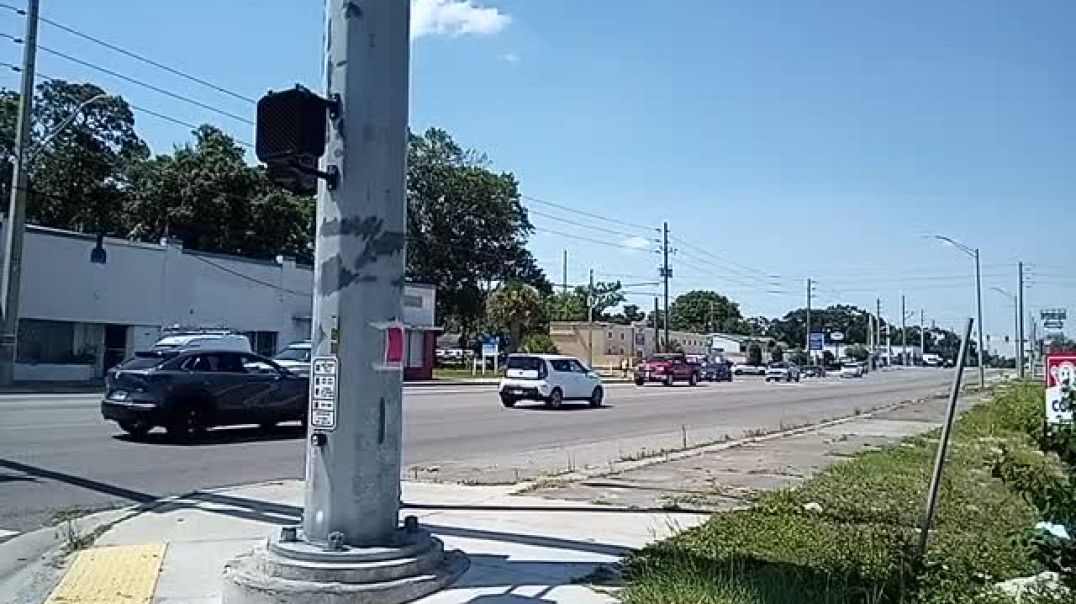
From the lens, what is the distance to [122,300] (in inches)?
1631

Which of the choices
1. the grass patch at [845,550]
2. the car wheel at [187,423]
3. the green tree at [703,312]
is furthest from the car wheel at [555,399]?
the green tree at [703,312]

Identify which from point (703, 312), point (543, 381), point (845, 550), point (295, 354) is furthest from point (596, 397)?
point (703, 312)

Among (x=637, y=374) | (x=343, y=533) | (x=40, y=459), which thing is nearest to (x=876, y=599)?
(x=343, y=533)

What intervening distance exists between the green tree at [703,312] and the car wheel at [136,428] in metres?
166

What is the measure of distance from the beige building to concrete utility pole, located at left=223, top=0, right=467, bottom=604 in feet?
275

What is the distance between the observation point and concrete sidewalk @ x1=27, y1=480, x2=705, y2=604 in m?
7.43

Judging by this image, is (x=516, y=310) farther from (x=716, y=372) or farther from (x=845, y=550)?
(x=845, y=550)

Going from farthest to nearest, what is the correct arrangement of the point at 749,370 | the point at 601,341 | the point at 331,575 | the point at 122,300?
the point at 749,370
the point at 601,341
the point at 122,300
the point at 331,575

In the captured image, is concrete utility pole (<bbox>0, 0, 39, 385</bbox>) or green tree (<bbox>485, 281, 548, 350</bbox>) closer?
concrete utility pole (<bbox>0, 0, 39, 385</bbox>)

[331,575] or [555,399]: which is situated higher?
[555,399]

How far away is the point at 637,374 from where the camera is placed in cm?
6469

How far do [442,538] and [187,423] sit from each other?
11.0 metres

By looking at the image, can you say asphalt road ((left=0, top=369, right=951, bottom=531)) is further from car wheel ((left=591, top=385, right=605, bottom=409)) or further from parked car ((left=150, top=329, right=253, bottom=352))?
parked car ((left=150, top=329, right=253, bottom=352))

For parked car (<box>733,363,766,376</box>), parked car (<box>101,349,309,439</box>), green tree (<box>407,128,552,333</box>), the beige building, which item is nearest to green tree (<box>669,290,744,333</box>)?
parked car (<box>733,363,766,376</box>)
